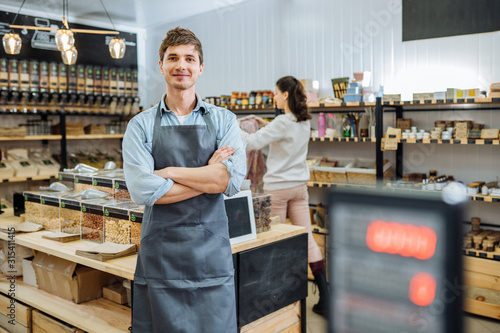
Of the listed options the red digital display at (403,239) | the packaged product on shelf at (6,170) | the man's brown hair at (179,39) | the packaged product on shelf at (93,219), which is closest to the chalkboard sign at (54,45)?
the packaged product on shelf at (6,170)

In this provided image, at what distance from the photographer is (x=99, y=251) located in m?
2.34

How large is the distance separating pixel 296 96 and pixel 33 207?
1974mm

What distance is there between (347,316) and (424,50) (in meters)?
4.55

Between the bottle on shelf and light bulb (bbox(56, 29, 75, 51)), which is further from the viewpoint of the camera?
the bottle on shelf

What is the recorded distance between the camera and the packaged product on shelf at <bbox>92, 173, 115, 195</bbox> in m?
2.83

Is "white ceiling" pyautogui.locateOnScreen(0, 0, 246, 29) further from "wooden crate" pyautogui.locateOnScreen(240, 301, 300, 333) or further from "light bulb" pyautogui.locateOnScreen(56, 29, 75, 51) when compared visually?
"wooden crate" pyautogui.locateOnScreen(240, 301, 300, 333)

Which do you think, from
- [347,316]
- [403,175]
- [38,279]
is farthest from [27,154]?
[347,316]

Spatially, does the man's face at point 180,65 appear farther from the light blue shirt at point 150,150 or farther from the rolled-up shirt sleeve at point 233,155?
the rolled-up shirt sleeve at point 233,155

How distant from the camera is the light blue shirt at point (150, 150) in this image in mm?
1790

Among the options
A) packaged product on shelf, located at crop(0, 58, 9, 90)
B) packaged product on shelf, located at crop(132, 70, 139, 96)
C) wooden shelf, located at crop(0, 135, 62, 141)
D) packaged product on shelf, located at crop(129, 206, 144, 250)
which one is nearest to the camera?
packaged product on shelf, located at crop(129, 206, 144, 250)

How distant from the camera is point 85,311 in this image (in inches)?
102

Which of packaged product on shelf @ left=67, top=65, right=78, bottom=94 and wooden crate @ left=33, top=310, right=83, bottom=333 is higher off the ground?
packaged product on shelf @ left=67, top=65, right=78, bottom=94

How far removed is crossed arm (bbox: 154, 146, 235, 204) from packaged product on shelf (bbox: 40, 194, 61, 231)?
1352 mm

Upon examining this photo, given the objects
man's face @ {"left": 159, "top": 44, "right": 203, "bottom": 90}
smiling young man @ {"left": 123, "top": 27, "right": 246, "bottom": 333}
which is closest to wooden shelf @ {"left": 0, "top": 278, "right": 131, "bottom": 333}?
smiling young man @ {"left": 123, "top": 27, "right": 246, "bottom": 333}
